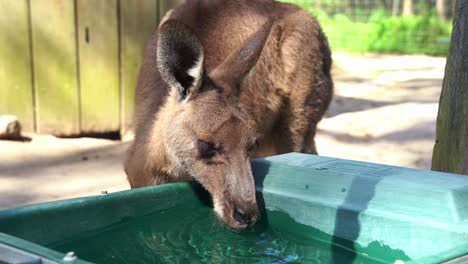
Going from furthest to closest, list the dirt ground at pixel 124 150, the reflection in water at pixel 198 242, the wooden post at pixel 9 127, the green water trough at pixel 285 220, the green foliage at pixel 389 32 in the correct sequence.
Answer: the green foliage at pixel 389 32
the wooden post at pixel 9 127
the dirt ground at pixel 124 150
the reflection in water at pixel 198 242
the green water trough at pixel 285 220

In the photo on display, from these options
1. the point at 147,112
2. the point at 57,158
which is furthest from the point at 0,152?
the point at 147,112

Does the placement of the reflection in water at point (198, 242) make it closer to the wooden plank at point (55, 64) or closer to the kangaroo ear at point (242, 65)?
the kangaroo ear at point (242, 65)

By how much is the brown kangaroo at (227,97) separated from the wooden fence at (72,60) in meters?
1.97

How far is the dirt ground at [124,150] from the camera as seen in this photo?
15.4 feet

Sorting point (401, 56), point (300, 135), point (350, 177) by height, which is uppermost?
point (350, 177)

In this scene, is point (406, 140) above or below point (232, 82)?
below

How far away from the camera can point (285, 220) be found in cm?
275

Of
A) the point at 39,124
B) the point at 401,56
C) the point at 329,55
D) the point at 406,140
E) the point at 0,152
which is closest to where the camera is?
→ the point at 329,55

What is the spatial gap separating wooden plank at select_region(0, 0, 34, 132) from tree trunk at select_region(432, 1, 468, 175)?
373cm

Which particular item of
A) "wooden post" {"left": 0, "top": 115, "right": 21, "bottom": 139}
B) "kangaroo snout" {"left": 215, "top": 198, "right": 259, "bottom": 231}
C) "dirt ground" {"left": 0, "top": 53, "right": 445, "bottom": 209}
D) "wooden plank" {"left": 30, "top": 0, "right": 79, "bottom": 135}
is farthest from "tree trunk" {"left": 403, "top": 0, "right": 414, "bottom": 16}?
"kangaroo snout" {"left": 215, "top": 198, "right": 259, "bottom": 231}

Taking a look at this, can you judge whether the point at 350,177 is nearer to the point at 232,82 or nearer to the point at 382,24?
the point at 232,82

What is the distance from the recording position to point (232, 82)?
9.96 feet

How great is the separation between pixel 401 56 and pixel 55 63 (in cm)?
1157

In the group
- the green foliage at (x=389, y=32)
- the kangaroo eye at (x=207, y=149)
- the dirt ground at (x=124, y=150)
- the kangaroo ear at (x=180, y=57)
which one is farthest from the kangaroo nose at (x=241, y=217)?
the green foliage at (x=389, y=32)
